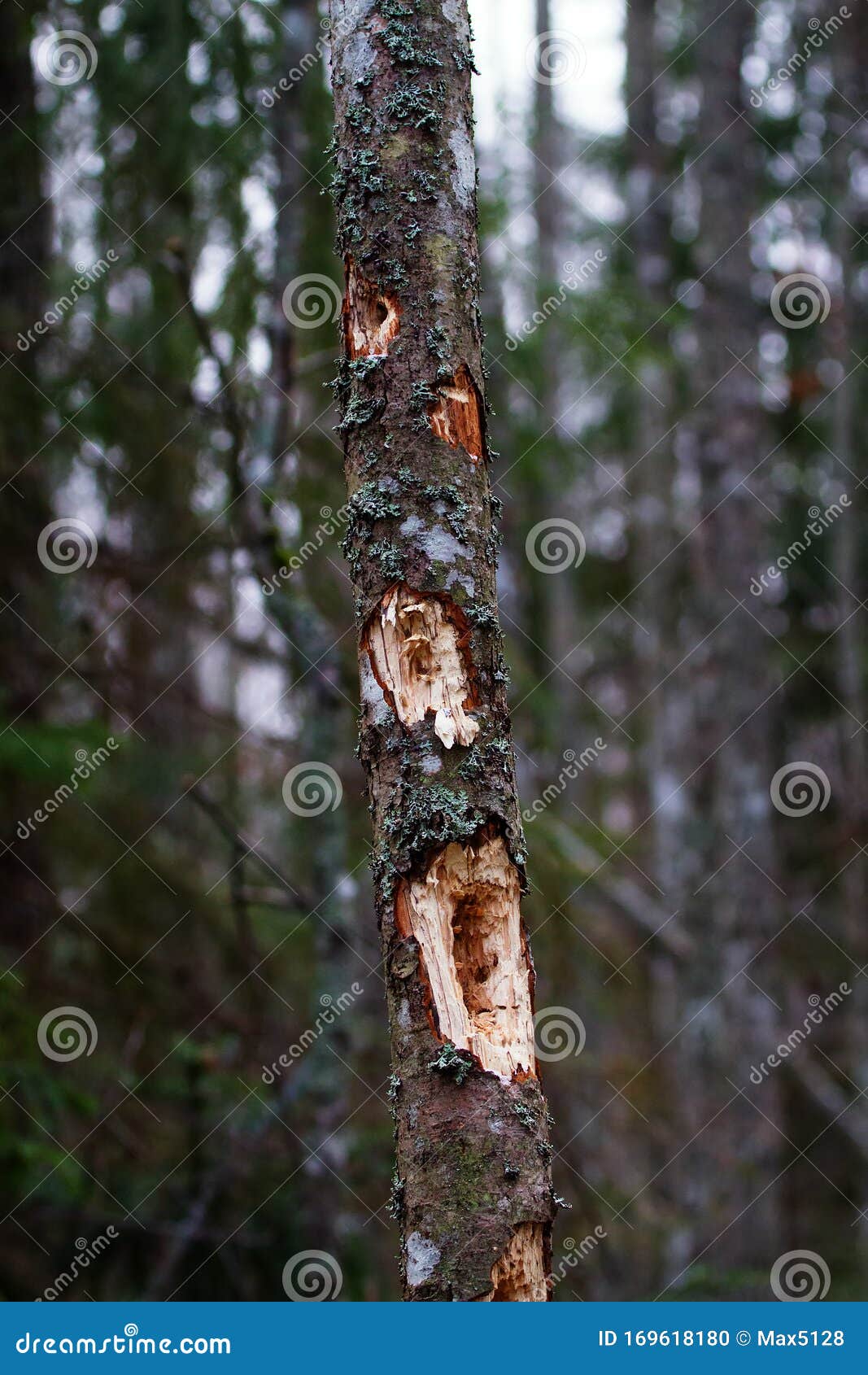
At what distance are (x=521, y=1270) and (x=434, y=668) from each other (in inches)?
39.6

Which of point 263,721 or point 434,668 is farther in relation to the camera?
point 263,721

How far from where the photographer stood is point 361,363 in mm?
1991

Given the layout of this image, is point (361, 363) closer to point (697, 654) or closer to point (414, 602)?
point (414, 602)

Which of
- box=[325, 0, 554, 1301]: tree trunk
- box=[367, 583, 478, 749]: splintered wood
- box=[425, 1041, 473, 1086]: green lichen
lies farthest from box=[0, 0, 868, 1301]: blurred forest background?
box=[425, 1041, 473, 1086]: green lichen

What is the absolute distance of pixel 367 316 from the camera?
203cm

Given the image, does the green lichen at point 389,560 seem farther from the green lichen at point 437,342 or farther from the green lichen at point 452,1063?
the green lichen at point 452,1063

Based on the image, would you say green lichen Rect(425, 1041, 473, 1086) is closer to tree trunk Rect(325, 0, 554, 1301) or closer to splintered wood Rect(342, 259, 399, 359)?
tree trunk Rect(325, 0, 554, 1301)

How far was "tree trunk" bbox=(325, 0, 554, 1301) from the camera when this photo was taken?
173 cm

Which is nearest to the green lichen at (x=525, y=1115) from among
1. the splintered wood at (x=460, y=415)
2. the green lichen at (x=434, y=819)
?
the green lichen at (x=434, y=819)

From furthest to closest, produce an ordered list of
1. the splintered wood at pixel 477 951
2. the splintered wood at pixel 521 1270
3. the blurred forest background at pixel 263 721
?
the blurred forest background at pixel 263 721 < the splintered wood at pixel 477 951 < the splintered wood at pixel 521 1270

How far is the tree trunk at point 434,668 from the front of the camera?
1730 mm

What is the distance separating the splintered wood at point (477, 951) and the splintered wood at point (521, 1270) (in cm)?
24

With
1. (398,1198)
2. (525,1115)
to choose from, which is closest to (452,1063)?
(525,1115)

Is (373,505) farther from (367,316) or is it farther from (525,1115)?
(525,1115)
